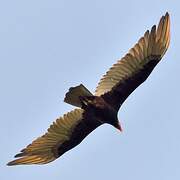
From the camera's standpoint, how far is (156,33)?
24.9 meters

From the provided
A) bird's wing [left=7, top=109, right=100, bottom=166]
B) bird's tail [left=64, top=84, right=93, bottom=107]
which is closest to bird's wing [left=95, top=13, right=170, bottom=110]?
bird's tail [left=64, top=84, right=93, bottom=107]

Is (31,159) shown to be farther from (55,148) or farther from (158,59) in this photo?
(158,59)

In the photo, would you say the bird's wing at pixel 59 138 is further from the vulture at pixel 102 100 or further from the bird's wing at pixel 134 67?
the bird's wing at pixel 134 67

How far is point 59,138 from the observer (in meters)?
25.8

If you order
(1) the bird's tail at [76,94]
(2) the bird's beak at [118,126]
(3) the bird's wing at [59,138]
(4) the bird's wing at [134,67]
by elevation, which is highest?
(4) the bird's wing at [134,67]

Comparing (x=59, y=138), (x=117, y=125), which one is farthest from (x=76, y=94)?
(x=59, y=138)

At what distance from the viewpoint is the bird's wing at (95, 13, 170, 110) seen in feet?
81.9

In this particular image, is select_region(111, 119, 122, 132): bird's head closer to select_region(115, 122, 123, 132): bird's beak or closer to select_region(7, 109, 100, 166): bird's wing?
select_region(115, 122, 123, 132): bird's beak

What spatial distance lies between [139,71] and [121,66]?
0.50m

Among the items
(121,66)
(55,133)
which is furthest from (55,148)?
(121,66)

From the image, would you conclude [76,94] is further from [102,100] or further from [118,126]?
[118,126]

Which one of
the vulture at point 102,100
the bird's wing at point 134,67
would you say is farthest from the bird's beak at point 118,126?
the bird's wing at point 134,67

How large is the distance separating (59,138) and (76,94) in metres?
1.49

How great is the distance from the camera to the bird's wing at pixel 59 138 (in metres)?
25.4
